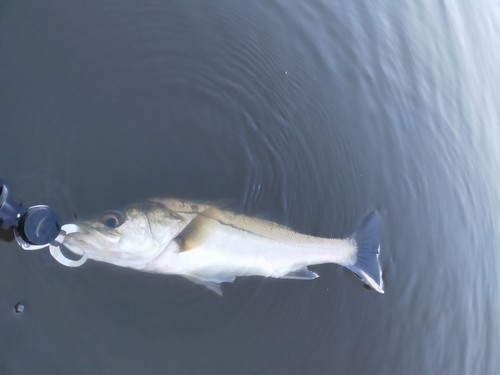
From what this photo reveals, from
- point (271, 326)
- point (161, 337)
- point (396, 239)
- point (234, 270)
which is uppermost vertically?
point (396, 239)

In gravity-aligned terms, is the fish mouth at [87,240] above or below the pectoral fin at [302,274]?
below

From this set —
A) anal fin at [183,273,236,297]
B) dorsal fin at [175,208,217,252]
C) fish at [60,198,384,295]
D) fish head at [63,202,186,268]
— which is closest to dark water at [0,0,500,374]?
anal fin at [183,273,236,297]

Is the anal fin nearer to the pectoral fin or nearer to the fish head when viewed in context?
the fish head

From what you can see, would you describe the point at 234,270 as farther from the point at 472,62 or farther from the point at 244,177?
the point at 472,62

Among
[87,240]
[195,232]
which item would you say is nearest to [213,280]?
[195,232]

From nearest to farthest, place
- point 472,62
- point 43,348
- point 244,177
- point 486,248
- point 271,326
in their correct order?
point 43,348
point 271,326
point 244,177
point 486,248
point 472,62

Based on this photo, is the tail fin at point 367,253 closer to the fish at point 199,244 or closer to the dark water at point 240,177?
the fish at point 199,244

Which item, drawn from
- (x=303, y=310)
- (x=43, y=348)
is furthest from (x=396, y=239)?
(x=43, y=348)

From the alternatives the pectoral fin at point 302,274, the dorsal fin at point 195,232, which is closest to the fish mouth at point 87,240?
the dorsal fin at point 195,232
